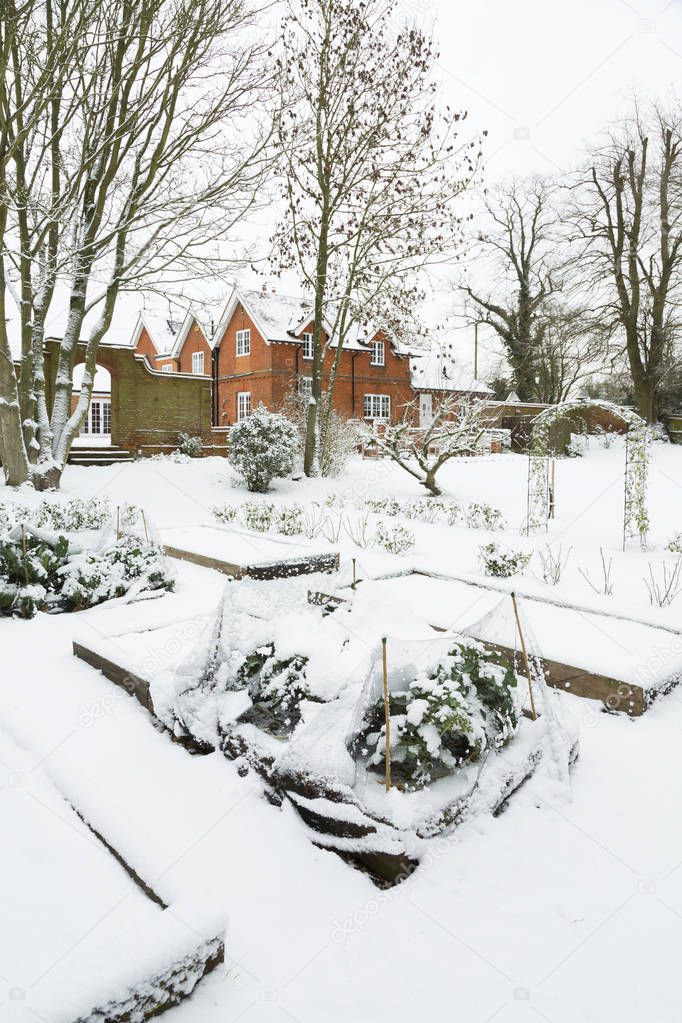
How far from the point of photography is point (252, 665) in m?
3.71

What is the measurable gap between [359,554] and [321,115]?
13.2m

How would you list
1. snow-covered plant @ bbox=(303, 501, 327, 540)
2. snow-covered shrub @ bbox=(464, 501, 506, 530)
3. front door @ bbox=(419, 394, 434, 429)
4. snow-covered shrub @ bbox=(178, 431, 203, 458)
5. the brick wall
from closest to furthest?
snow-covered plant @ bbox=(303, 501, 327, 540) → snow-covered shrub @ bbox=(464, 501, 506, 530) → snow-covered shrub @ bbox=(178, 431, 203, 458) → the brick wall → front door @ bbox=(419, 394, 434, 429)

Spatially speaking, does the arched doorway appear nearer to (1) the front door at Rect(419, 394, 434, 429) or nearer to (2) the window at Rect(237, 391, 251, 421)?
(2) the window at Rect(237, 391, 251, 421)

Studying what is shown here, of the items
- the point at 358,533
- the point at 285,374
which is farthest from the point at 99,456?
the point at 358,533

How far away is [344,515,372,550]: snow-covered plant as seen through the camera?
9.36 m

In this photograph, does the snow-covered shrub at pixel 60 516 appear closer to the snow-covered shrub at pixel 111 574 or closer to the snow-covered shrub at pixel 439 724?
the snow-covered shrub at pixel 111 574

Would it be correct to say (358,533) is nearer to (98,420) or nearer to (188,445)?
(188,445)

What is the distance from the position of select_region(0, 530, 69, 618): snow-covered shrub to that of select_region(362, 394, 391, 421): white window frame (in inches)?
969

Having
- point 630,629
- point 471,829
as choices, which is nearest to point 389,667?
point 471,829

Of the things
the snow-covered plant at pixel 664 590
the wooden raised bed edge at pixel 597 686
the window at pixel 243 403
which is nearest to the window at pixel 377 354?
the window at pixel 243 403

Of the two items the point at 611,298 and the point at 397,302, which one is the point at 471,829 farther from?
the point at 611,298

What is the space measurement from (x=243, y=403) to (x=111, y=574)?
23.6 m

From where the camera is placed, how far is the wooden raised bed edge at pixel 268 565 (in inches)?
210

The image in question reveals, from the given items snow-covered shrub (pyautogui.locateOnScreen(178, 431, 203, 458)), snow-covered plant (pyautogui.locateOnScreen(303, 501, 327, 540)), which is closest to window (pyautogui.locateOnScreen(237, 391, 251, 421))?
snow-covered shrub (pyautogui.locateOnScreen(178, 431, 203, 458))
